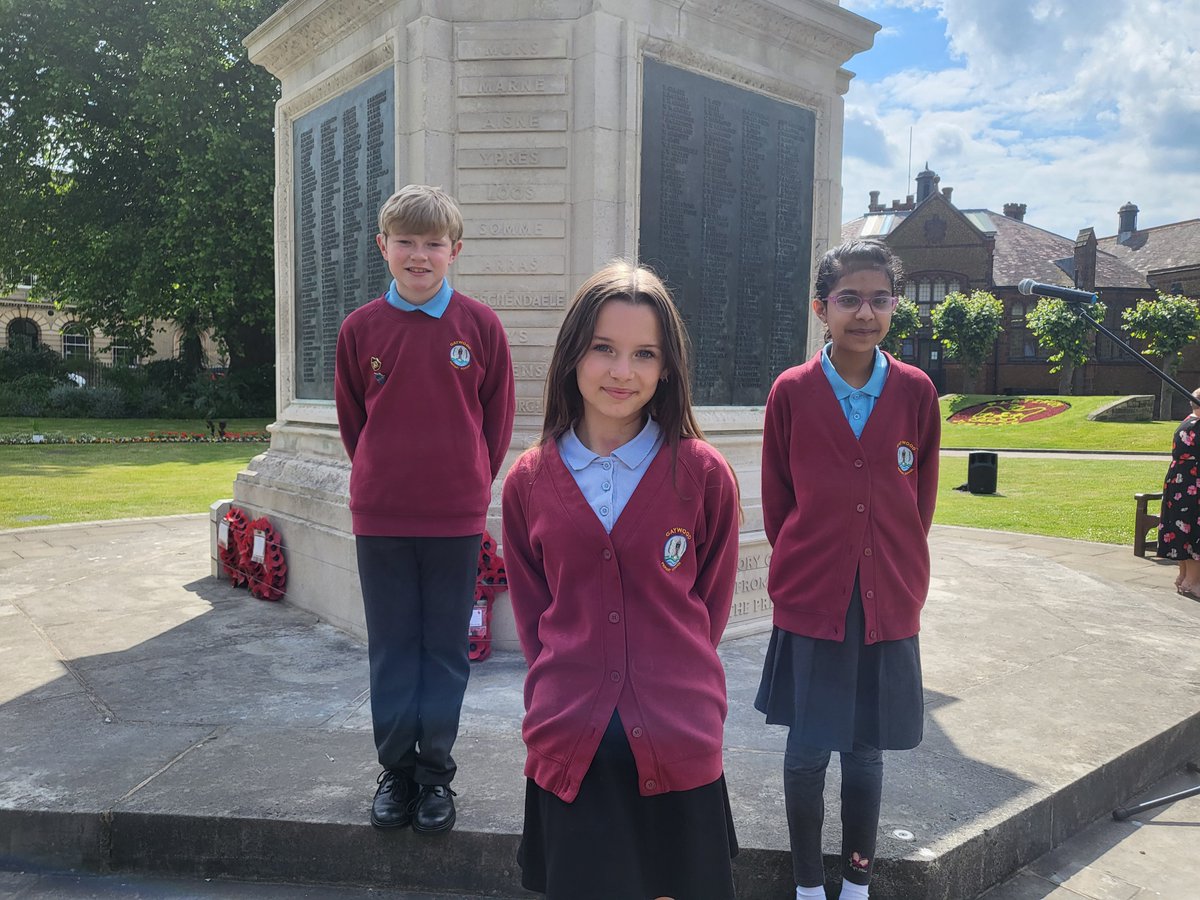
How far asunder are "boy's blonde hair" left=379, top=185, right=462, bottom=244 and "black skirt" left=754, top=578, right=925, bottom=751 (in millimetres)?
1695

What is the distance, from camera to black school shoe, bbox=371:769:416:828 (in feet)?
9.37

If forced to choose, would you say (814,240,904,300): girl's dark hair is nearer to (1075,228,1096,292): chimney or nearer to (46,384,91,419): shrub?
(46,384,91,419): shrub

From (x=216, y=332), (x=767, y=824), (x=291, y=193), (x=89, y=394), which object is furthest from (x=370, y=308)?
(x=89, y=394)

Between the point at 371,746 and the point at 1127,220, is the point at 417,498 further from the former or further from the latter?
the point at 1127,220

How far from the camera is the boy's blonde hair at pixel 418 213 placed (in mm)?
2834

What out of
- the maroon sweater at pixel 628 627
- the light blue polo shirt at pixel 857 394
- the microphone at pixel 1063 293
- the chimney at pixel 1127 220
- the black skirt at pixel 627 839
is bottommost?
the black skirt at pixel 627 839

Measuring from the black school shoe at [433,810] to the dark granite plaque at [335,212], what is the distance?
11.0 ft

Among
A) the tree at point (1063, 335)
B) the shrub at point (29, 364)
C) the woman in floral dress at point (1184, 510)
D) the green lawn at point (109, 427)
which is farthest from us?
Result: the tree at point (1063, 335)

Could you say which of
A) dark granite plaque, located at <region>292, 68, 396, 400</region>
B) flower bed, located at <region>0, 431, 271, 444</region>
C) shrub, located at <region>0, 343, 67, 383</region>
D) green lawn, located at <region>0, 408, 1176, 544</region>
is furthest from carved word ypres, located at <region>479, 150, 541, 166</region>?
shrub, located at <region>0, 343, 67, 383</region>

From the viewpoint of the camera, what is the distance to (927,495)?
8.87 feet

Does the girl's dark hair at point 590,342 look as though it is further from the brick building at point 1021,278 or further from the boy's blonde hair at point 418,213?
the brick building at point 1021,278

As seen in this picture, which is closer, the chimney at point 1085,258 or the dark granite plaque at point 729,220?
the dark granite plaque at point 729,220

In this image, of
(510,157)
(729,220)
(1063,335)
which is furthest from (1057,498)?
(1063,335)

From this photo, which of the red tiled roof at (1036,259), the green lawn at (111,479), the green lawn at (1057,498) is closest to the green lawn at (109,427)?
the green lawn at (111,479)
